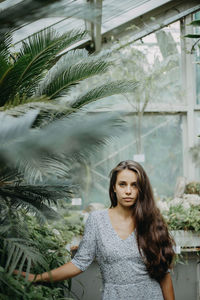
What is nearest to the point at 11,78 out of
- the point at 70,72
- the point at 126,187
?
the point at 70,72

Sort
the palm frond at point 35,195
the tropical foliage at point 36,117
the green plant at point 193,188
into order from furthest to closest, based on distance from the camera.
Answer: the green plant at point 193,188
the palm frond at point 35,195
the tropical foliage at point 36,117

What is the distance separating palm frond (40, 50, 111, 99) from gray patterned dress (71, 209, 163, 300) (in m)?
0.81

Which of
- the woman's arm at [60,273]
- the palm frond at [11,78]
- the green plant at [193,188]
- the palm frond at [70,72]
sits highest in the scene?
the palm frond at [70,72]

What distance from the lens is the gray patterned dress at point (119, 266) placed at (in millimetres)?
1812

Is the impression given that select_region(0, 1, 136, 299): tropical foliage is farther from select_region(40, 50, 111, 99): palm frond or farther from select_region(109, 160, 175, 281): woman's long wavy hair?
select_region(109, 160, 175, 281): woman's long wavy hair

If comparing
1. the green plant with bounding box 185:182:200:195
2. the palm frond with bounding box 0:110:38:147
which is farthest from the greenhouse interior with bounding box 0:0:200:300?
the green plant with bounding box 185:182:200:195

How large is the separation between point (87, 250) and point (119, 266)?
0.61 ft

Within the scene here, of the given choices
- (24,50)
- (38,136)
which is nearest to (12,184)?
(24,50)

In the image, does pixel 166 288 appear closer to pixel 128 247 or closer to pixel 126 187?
pixel 128 247

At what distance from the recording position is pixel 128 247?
72.3 inches

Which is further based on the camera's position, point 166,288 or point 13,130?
point 166,288

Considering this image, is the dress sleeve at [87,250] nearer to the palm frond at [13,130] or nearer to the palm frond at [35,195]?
the palm frond at [35,195]

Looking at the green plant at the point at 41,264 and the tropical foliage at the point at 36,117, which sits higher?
the tropical foliage at the point at 36,117

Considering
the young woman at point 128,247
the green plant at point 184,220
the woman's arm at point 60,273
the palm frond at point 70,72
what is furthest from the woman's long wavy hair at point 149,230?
the green plant at point 184,220
